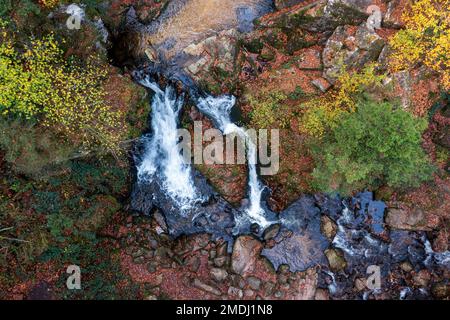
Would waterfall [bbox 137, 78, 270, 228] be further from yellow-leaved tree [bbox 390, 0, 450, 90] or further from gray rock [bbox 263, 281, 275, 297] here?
yellow-leaved tree [bbox 390, 0, 450, 90]

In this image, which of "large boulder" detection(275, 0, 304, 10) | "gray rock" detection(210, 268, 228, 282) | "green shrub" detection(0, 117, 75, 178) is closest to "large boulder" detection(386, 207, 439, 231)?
"gray rock" detection(210, 268, 228, 282)

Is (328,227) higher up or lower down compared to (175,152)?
lower down

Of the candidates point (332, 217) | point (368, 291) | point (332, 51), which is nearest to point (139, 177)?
point (332, 217)

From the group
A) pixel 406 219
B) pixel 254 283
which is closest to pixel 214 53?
pixel 254 283

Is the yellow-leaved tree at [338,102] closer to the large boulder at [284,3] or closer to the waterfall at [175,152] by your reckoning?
the waterfall at [175,152]

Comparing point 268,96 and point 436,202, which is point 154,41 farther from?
point 436,202

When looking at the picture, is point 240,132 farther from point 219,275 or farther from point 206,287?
point 206,287
